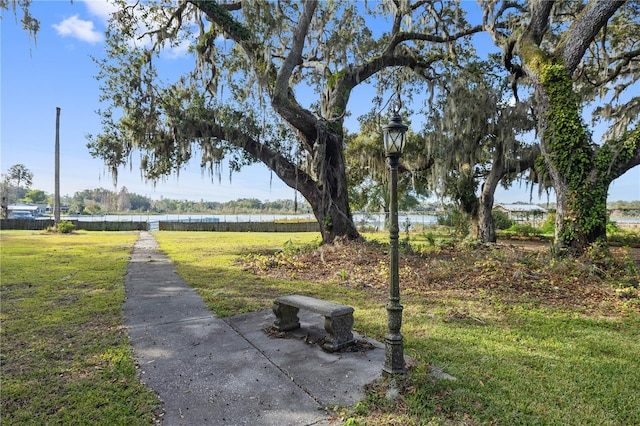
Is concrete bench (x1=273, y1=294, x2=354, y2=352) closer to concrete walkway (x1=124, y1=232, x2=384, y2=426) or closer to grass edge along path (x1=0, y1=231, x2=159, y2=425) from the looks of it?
concrete walkway (x1=124, y1=232, x2=384, y2=426)

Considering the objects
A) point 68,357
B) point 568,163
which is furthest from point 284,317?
Result: point 568,163

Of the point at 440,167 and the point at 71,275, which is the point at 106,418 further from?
the point at 440,167

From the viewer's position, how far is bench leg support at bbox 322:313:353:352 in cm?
370

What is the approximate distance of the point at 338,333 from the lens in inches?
147

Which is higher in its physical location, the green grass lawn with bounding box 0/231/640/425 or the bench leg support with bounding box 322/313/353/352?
the bench leg support with bounding box 322/313/353/352

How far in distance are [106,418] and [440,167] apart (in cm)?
1329

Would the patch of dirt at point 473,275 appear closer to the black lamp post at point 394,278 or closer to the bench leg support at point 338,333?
the bench leg support at point 338,333

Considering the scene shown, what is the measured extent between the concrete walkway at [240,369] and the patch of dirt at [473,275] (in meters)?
2.41

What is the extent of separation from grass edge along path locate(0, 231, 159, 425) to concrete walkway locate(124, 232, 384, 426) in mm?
188

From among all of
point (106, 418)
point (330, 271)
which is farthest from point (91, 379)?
point (330, 271)

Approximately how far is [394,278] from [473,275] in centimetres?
512

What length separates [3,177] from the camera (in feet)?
177

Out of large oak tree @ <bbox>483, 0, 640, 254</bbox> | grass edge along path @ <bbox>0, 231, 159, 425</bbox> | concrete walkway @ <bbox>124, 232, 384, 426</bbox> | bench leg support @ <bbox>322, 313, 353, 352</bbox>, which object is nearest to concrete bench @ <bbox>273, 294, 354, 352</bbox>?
bench leg support @ <bbox>322, 313, 353, 352</bbox>

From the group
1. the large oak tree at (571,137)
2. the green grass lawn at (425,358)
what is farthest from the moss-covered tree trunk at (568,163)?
the green grass lawn at (425,358)
